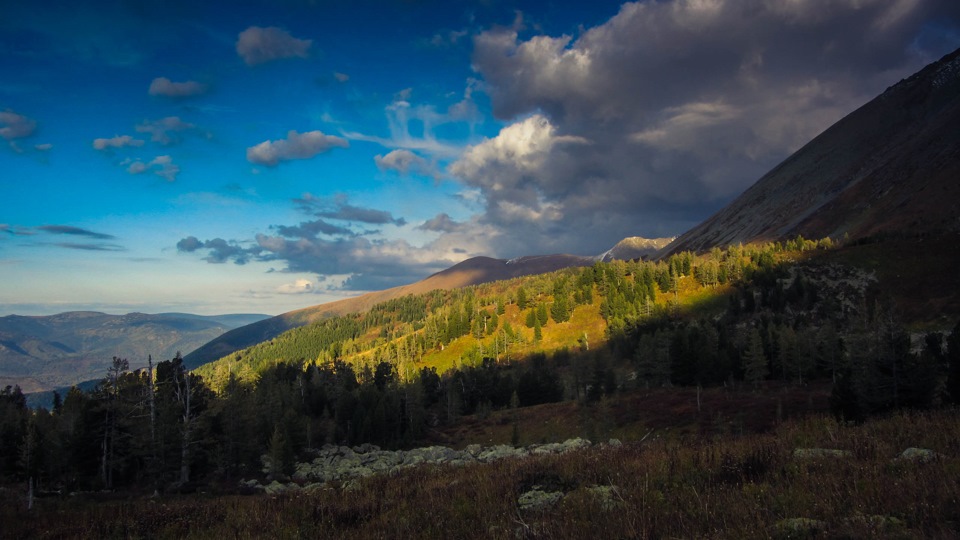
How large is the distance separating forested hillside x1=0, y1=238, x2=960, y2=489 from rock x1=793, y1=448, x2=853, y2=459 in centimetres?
2372

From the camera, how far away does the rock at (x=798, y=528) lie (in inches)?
254

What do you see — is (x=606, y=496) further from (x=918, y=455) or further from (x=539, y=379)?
(x=539, y=379)

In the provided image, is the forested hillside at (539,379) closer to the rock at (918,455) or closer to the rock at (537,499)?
the rock at (918,455)

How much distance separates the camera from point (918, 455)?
9500 mm

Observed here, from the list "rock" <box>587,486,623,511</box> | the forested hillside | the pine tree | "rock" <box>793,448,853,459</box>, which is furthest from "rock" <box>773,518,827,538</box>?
the pine tree

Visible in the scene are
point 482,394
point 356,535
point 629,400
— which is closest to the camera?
point 356,535

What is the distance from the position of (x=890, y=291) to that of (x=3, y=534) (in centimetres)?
17932

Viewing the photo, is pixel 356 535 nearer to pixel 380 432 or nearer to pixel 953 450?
pixel 953 450

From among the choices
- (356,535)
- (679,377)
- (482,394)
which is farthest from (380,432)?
(356,535)

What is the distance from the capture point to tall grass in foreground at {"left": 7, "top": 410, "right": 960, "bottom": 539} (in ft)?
23.0

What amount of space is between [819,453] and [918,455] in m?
1.91

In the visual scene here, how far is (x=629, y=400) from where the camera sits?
3206 inches

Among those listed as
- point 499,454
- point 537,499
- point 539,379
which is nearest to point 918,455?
point 537,499

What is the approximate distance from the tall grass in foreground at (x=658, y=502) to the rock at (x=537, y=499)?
0.25 m
